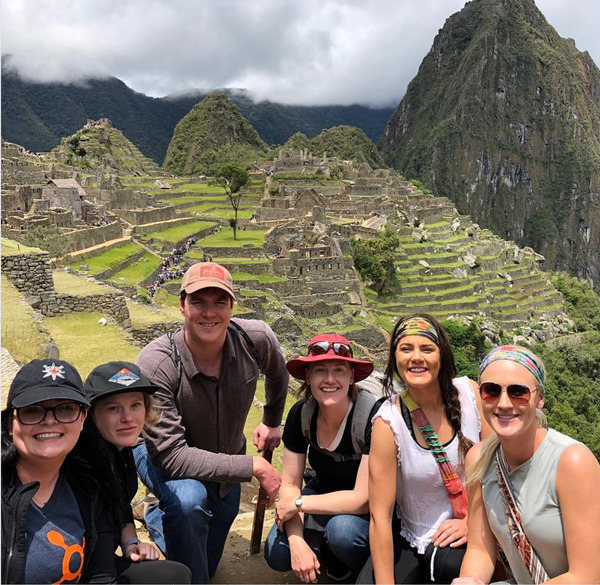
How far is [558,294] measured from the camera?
43781 millimetres

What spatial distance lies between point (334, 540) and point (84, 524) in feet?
4.96

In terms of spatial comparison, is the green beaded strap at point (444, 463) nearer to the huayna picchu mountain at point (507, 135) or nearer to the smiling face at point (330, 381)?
the smiling face at point (330, 381)

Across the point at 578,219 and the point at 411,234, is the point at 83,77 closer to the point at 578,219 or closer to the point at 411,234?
the point at 411,234

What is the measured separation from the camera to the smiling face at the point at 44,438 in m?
2.54

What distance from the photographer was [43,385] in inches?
100

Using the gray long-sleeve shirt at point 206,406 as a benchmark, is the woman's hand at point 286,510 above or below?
below

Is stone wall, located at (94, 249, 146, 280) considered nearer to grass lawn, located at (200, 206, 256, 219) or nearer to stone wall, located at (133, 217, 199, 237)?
stone wall, located at (133, 217, 199, 237)

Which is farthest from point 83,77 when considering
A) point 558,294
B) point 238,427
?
point 238,427

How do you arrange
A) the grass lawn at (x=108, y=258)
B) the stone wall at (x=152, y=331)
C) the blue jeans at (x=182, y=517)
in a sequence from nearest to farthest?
the blue jeans at (x=182, y=517) → the stone wall at (x=152, y=331) → the grass lawn at (x=108, y=258)

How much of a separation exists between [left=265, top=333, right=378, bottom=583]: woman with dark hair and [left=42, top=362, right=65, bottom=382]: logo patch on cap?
1425mm

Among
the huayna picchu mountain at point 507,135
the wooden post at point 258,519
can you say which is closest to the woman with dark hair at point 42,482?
the wooden post at point 258,519

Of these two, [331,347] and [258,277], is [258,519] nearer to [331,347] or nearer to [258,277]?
[331,347]

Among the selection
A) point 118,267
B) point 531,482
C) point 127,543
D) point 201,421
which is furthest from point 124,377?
point 118,267

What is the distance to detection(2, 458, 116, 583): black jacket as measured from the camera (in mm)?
2434
